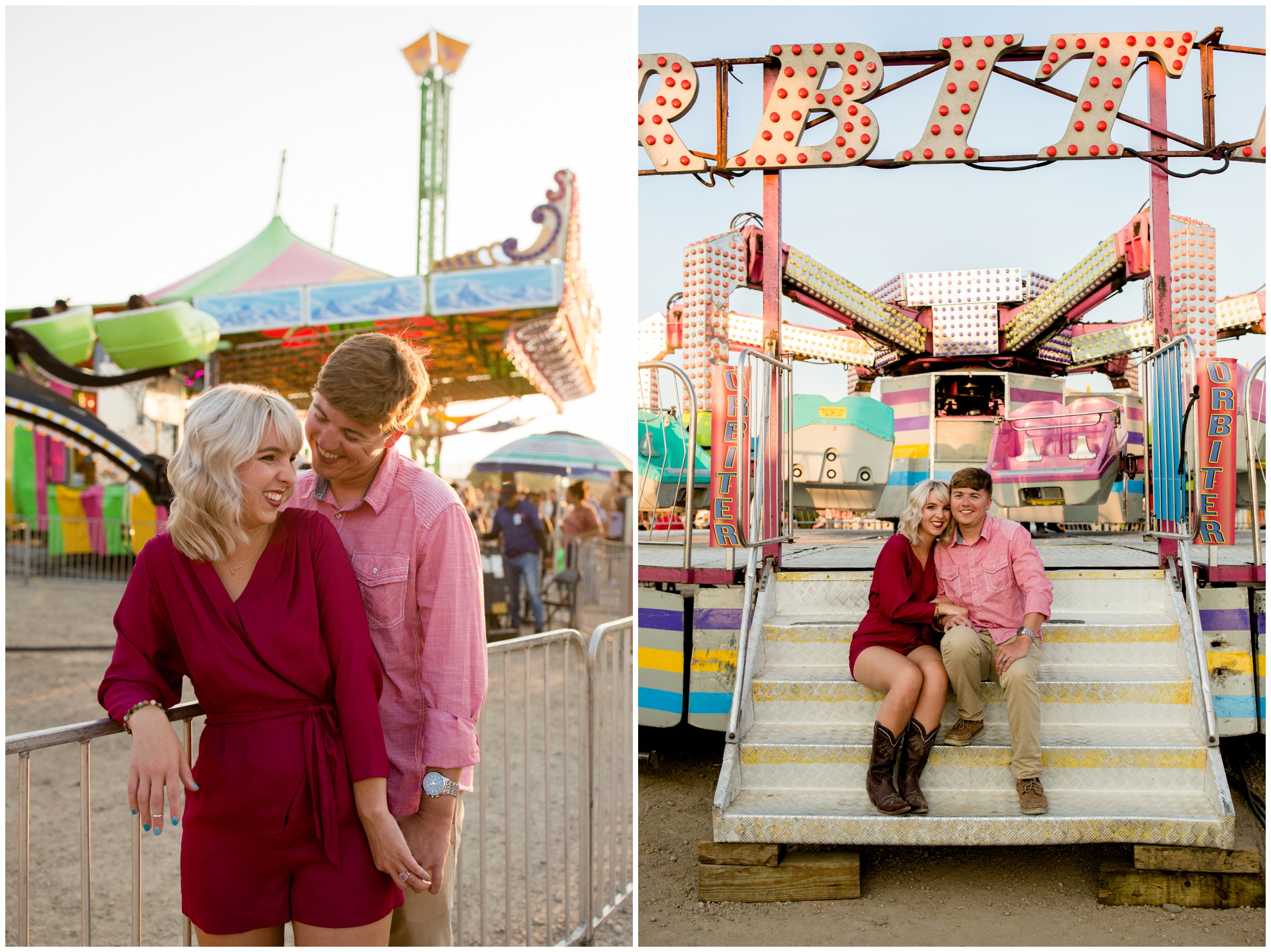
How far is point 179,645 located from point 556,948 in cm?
205

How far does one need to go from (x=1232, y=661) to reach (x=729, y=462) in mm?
2416

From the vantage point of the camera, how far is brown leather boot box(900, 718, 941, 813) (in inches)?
132

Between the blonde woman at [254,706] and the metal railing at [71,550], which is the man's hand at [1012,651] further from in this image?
the metal railing at [71,550]

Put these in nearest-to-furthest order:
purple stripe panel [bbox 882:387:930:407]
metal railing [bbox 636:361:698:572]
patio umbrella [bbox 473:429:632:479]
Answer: metal railing [bbox 636:361:698:572], purple stripe panel [bbox 882:387:930:407], patio umbrella [bbox 473:429:632:479]

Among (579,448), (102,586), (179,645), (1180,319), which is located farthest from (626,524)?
(179,645)

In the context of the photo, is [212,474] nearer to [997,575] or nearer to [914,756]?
[914,756]

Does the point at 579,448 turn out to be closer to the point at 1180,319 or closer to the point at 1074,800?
the point at 1180,319

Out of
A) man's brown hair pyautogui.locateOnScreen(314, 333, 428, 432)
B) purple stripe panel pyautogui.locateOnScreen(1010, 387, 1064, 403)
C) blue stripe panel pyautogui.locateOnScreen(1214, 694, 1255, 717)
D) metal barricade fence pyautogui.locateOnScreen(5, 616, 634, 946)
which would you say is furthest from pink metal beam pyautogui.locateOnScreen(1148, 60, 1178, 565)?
purple stripe panel pyautogui.locateOnScreen(1010, 387, 1064, 403)

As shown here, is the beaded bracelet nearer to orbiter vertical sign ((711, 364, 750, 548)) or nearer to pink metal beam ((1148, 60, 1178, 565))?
orbiter vertical sign ((711, 364, 750, 548))

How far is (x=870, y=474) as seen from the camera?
9156mm

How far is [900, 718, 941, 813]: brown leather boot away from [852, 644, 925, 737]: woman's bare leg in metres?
0.04

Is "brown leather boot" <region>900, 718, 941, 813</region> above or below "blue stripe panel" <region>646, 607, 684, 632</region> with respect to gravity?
below

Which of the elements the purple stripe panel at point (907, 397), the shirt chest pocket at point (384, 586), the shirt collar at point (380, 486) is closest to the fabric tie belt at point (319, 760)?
the shirt chest pocket at point (384, 586)

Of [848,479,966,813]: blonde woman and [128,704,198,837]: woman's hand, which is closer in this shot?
[128,704,198,837]: woman's hand
